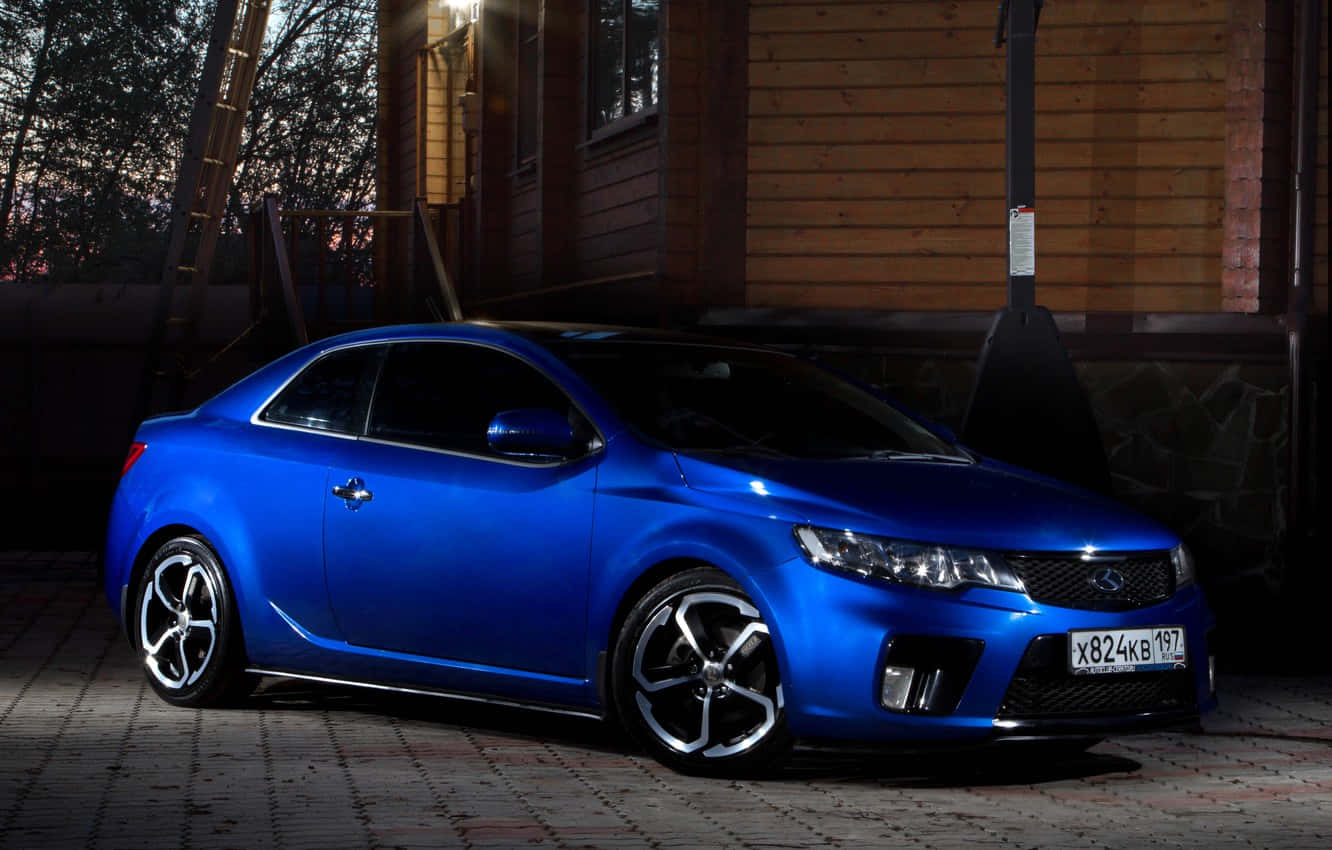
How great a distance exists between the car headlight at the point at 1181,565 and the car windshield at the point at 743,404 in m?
0.94

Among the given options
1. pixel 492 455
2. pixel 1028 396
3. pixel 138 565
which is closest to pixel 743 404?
pixel 492 455

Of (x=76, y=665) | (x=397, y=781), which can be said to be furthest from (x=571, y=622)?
(x=76, y=665)

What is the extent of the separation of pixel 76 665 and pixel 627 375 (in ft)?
11.8

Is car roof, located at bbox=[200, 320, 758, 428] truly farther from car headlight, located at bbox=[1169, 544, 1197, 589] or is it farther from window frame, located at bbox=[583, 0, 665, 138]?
window frame, located at bbox=[583, 0, 665, 138]

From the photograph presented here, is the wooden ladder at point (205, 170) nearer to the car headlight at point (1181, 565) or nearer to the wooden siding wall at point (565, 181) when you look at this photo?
the wooden siding wall at point (565, 181)

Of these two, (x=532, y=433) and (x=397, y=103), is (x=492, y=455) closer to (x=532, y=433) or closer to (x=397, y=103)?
(x=532, y=433)

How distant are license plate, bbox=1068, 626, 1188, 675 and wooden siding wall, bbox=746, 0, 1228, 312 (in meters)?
6.94

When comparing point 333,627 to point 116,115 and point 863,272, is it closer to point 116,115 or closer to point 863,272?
point 863,272

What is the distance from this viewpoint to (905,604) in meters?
6.44

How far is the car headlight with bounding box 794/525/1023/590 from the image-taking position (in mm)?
6500

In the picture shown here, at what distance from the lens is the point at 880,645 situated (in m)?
6.44

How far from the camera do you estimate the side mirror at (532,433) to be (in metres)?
7.12

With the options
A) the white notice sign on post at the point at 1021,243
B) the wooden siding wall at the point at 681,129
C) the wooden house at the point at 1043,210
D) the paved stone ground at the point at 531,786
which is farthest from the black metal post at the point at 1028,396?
the wooden siding wall at the point at 681,129

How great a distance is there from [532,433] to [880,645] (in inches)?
56.7
